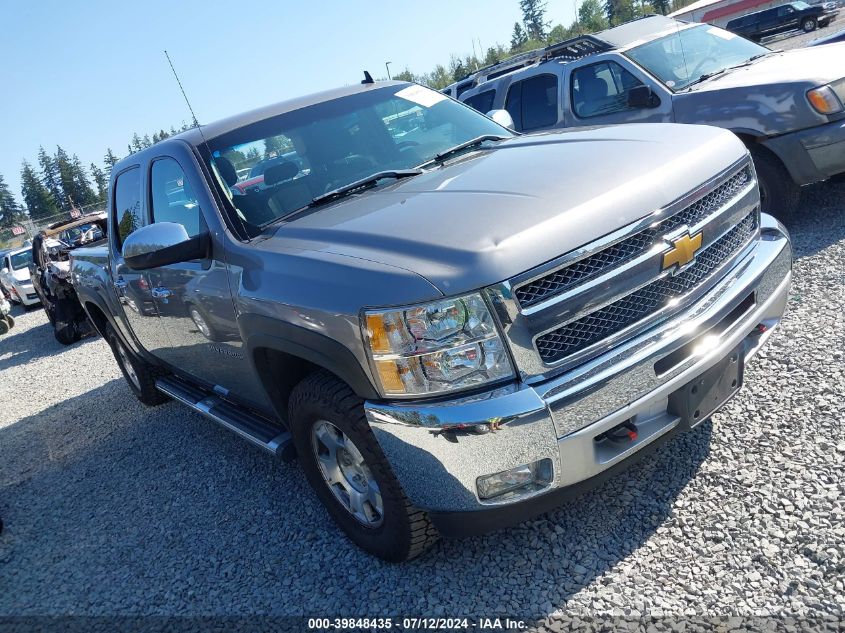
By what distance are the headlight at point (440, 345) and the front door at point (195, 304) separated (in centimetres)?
112

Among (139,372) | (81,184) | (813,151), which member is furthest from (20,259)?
(81,184)

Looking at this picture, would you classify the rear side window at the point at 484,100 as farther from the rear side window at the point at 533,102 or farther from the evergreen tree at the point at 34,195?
the evergreen tree at the point at 34,195

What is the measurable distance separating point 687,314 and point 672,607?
41.3 inches

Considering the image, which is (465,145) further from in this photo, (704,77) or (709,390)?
(704,77)

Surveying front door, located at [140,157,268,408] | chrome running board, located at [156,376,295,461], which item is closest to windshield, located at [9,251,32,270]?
chrome running board, located at [156,376,295,461]

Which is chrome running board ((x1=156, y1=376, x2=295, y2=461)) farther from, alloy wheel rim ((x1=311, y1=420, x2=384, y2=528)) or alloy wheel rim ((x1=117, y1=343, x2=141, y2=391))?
alloy wheel rim ((x1=117, y1=343, x2=141, y2=391))

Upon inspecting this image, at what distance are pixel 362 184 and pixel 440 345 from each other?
1383 mm

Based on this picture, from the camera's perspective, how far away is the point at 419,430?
2330 mm

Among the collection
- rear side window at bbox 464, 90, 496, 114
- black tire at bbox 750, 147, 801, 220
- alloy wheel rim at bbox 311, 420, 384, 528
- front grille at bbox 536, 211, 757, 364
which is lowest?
black tire at bbox 750, 147, 801, 220

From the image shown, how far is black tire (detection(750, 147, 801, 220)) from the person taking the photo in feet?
18.6

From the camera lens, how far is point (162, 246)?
3.17 m

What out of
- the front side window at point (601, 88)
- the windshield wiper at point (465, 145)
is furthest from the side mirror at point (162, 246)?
the front side window at point (601, 88)

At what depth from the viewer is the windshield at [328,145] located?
11.2 ft

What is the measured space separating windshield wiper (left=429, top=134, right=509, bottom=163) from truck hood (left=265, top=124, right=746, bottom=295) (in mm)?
258
